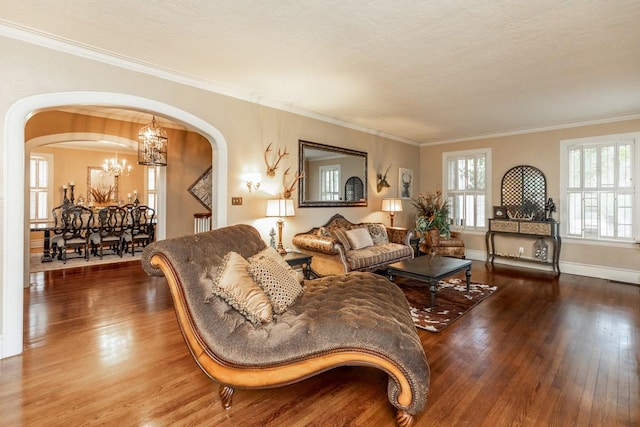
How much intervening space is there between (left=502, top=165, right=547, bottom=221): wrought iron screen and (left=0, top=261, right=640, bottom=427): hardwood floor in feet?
8.17

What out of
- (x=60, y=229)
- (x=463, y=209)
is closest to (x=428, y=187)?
(x=463, y=209)

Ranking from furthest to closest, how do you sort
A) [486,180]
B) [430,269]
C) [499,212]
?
[486,180]
[499,212]
[430,269]

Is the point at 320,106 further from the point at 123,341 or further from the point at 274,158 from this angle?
the point at 123,341

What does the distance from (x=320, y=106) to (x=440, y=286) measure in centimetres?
315

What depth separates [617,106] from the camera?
4.56 m

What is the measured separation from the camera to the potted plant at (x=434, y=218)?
6305 mm

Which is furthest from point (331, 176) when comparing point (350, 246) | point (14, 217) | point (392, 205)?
point (14, 217)

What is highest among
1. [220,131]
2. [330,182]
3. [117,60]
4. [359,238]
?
[117,60]

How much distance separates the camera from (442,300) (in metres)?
3.88

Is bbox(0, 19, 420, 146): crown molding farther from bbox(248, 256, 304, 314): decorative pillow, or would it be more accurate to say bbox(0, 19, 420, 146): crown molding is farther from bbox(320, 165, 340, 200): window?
bbox(248, 256, 304, 314): decorative pillow

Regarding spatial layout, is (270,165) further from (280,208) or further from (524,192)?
(524,192)

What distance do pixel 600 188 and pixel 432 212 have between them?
8.94 ft

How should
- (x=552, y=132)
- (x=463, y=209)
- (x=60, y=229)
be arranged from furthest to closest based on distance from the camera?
1. (x=463, y=209)
2. (x=60, y=229)
3. (x=552, y=132)

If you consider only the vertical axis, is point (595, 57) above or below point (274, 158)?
above
